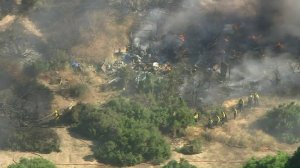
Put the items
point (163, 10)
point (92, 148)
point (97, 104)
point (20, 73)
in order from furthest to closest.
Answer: point (163, 10) < point (20, 73) < point (97, 104) < point (92, 148)

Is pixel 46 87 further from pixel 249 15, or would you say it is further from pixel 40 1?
pixel 249 15

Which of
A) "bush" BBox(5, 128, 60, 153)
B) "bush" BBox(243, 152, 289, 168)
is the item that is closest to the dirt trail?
"bush" BBox(243, 152, 289, 168)

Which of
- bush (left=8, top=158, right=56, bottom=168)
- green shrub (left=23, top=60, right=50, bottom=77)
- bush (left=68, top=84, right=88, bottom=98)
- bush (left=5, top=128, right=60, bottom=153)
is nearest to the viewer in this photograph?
bush (left=8, top=158, right=56, bottom=168)

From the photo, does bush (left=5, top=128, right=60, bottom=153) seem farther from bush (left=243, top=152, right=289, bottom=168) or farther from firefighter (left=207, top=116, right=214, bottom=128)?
bush (left=243, top=152, right=289, bottom=168)

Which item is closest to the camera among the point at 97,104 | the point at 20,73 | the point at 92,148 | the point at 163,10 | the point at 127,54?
the point at 92,148

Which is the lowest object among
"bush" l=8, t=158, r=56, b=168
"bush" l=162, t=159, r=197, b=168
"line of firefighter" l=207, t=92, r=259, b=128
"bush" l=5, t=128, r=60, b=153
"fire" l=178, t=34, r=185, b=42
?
"bush" l=162, t=159, r=197, b=168

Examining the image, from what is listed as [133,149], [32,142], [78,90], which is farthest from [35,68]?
[133,149]

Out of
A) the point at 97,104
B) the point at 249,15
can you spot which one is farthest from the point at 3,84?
the point at 249,15
